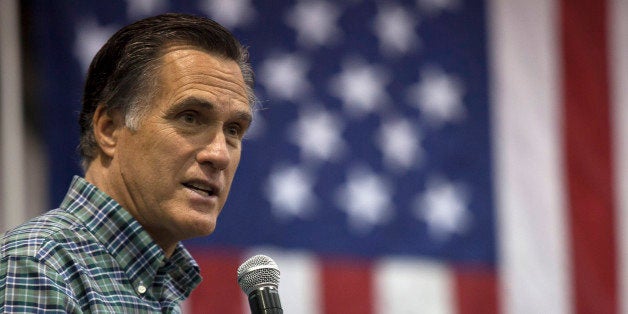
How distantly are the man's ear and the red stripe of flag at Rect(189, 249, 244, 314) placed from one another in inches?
67.6

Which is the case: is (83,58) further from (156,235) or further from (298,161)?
(156,235)

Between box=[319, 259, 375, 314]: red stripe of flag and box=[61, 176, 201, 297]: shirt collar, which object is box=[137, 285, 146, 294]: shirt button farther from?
box=[319, 259, 375, 314]: red stripe of flag

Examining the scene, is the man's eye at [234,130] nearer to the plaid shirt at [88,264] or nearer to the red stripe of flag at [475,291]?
the plaid shirt at [88,264]

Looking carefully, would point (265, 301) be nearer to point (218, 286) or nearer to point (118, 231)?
point (118, 231)

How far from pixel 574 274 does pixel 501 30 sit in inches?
40.4

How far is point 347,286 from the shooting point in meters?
3.89

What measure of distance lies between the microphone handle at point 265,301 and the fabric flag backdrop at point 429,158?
6.67 feet

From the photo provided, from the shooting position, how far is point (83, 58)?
3541mm

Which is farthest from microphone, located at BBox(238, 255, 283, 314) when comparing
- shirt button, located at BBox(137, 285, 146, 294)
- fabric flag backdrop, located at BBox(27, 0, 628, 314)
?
fabric flag backdrop, located at BBox(27, 0, 628, 314)

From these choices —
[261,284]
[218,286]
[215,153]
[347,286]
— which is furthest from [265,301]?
[347,286]

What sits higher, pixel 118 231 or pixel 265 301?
pixel 118 231

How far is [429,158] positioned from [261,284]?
8.17ft

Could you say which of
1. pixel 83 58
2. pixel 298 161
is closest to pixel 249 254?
pixel 298 161

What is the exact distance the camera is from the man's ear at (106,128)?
1.97 metres
